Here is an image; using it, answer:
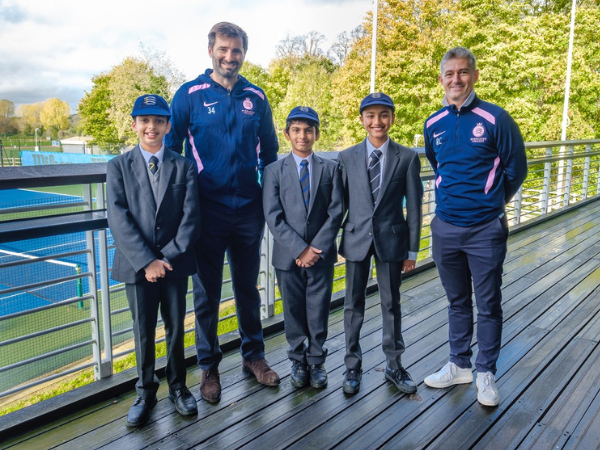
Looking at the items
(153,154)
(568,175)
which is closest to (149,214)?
(153,154)

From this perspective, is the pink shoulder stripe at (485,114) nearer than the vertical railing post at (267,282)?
Yes

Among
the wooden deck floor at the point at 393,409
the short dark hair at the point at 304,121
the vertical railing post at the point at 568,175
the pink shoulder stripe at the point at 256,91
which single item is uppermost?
the pink shoulder stripe at the point at 256,91

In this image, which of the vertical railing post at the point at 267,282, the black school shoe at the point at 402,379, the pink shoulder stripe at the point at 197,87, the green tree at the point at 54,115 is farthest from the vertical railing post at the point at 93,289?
the green tree at the point at 54,115

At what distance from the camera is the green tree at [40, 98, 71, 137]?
215ft

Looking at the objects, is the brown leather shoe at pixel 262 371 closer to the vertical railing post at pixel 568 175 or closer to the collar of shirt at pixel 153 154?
the collar of shirt at pixel 153 154

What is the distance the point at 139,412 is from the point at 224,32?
70.2 inches

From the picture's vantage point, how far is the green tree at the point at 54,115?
65.4 meters

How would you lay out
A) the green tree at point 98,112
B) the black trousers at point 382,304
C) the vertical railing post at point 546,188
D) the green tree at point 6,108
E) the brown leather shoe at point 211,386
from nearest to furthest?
the brown leather shoe at point 211,386 → the black trousers at point 382,304 → the vertical railing post at point 546,188 → the green tree at point 98,112 → the green tree at point 6,108

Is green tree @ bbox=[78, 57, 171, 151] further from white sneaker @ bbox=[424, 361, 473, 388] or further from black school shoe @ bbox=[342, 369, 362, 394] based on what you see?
white sneaker @ bbox=[424, 361, 473, 388]

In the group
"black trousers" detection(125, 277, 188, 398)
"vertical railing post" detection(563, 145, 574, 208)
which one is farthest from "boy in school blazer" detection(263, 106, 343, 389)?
"vertical railing post" detection(563, 145, 574, 208)

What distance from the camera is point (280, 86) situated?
30219mm

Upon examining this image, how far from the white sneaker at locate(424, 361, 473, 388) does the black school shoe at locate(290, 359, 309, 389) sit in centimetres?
63

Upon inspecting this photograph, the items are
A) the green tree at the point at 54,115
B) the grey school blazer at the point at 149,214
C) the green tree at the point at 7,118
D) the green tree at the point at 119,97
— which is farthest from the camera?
the green tree at the point at 54,115

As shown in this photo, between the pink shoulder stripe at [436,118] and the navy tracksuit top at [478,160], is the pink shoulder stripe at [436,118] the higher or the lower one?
the higher one
